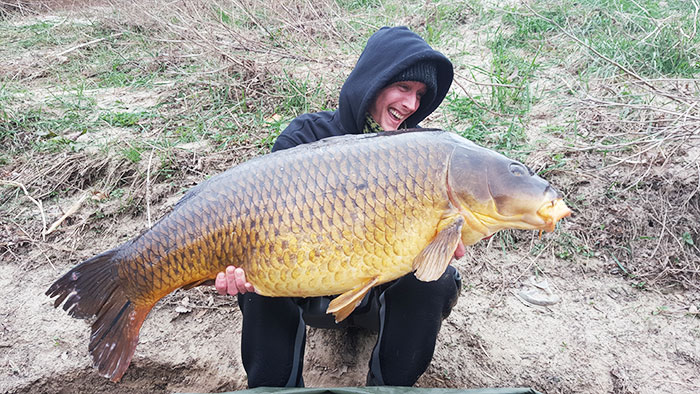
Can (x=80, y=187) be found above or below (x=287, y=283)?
below

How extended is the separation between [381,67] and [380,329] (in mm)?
918

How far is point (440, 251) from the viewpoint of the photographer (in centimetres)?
115

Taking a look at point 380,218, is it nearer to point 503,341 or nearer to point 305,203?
point 305,203

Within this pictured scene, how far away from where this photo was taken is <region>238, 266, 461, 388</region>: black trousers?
1489mm

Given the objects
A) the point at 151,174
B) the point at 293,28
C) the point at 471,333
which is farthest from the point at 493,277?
the point at 293,28

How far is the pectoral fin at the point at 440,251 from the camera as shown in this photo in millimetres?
1141

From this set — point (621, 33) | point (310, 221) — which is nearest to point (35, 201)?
point (310, 221)

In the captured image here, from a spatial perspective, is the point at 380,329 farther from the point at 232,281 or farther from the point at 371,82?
the point at 371,82

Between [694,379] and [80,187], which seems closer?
[694,379]

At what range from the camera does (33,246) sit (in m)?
2.52

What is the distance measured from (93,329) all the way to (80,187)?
188 cm

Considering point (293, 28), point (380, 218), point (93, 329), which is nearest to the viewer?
point (380, 218)

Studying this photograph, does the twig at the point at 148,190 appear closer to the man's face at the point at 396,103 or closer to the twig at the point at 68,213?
the twig at the point at 68,213

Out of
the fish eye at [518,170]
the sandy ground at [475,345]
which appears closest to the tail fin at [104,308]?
the sandy ground at [475,345]
